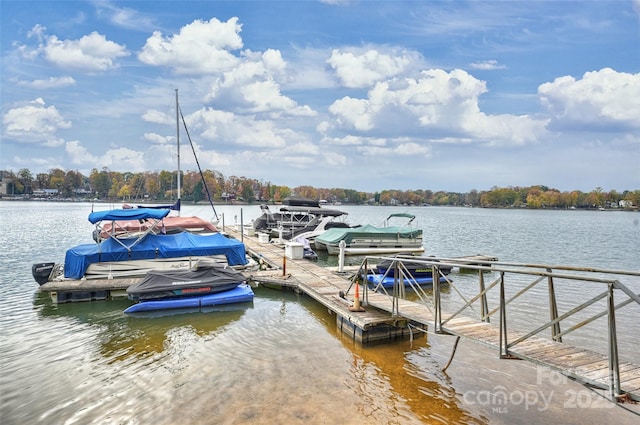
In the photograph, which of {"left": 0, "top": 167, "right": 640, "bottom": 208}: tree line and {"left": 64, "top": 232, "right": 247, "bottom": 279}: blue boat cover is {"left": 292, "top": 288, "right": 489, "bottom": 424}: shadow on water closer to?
{"left": 64, "top": 232, "right": 247, "bottom": 279}: blue boat cover

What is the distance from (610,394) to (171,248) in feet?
52.0

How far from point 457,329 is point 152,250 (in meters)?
13.4

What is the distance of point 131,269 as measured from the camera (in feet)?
53.7

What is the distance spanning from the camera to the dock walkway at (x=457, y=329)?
573 cm

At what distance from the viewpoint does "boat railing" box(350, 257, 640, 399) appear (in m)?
5.59

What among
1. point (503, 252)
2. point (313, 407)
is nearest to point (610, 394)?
point (313, 407)

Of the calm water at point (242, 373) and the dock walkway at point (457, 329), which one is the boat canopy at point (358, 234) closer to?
the dock walkway at point (457, 329)

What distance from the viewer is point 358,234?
96.5 feet

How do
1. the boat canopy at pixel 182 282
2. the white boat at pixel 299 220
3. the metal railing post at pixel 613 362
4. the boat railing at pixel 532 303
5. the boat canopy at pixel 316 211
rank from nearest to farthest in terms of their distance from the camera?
1. the metal railing post at pixel 613 362
2. the boat railing at pixel 532 303
3. the boat canopy at pixel 182 282
4. the white boat at pixel 299 220
5. the boat canopy at pixel 316 211

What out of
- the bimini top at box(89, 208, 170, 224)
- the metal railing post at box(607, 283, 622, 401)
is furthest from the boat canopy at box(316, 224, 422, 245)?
the metal railing post at box(607, 283, 622, 401)

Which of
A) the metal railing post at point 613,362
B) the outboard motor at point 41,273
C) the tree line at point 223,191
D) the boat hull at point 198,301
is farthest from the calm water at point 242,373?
the tree line at point 223,191

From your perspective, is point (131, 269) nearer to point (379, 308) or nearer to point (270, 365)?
point (270, 365)

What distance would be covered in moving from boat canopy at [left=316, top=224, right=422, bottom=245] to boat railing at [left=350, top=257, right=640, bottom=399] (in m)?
8.07

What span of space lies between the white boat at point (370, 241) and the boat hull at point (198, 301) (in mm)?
14165
